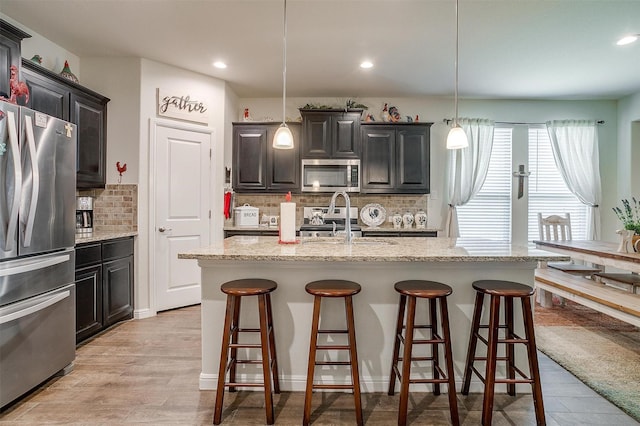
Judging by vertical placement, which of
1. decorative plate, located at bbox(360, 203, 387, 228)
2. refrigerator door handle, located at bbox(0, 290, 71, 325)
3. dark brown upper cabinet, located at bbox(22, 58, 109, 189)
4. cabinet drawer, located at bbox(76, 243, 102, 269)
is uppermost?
dark brown upper cabinet, located at bbox(22, 58, 109, 189)

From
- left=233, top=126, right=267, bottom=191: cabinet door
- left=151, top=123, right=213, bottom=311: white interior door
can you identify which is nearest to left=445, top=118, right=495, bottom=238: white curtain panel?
left=233, top=126, right=267, bottom=191: cabinet door

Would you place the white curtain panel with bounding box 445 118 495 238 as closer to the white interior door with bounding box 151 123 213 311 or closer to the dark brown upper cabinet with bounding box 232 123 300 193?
the dark brown upper cabinet with bounding box 232 123 300 193

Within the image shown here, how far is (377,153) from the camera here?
448 cm

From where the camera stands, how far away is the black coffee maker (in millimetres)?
3416

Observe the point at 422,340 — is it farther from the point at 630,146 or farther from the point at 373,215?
the point at 630,146

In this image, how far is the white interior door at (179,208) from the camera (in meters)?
3.72

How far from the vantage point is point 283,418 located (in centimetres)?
188

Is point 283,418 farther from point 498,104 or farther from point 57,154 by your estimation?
point 498,104

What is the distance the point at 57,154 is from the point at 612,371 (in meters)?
4.12

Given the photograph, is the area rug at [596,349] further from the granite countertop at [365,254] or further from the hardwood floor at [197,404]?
the granite countertop at [365,254]

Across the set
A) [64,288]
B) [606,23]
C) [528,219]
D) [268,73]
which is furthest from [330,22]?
[528,219]

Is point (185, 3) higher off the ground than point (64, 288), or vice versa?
point (185, 3)

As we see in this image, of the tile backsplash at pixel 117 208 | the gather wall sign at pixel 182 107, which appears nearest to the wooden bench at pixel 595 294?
the gather wall sign at pixel 182 107

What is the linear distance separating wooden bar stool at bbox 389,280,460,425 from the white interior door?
2.73m
